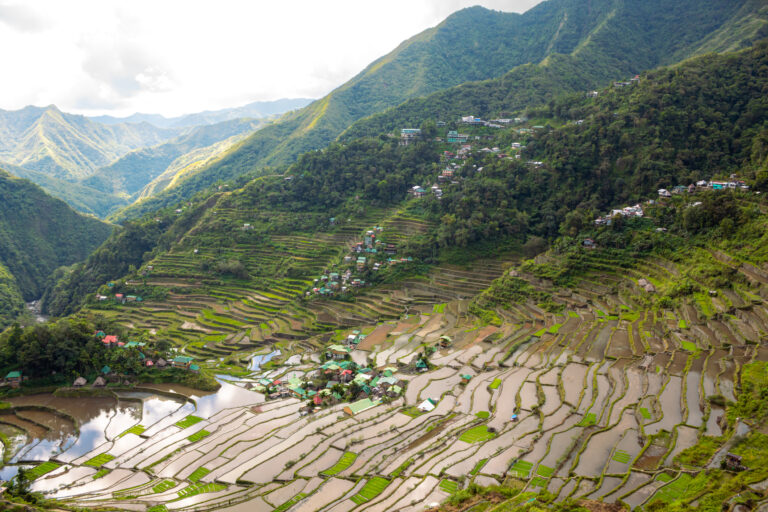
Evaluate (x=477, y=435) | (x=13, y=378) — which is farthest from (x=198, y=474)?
(x=13, y=378)

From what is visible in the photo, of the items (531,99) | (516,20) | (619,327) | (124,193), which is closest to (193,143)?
(124,193)

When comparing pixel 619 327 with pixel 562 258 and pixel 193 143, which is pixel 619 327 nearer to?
pixel 562 258

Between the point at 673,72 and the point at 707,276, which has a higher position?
the point at 673,72

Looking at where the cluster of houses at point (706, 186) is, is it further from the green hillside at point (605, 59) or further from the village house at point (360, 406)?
the green hillside at point (605, 59)

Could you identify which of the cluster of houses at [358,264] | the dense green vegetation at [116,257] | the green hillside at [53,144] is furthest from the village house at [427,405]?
the green hillside at [53,144]

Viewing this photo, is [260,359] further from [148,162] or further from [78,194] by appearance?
[148,162]

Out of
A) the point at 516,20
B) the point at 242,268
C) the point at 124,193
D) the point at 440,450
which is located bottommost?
the point at 440,450
